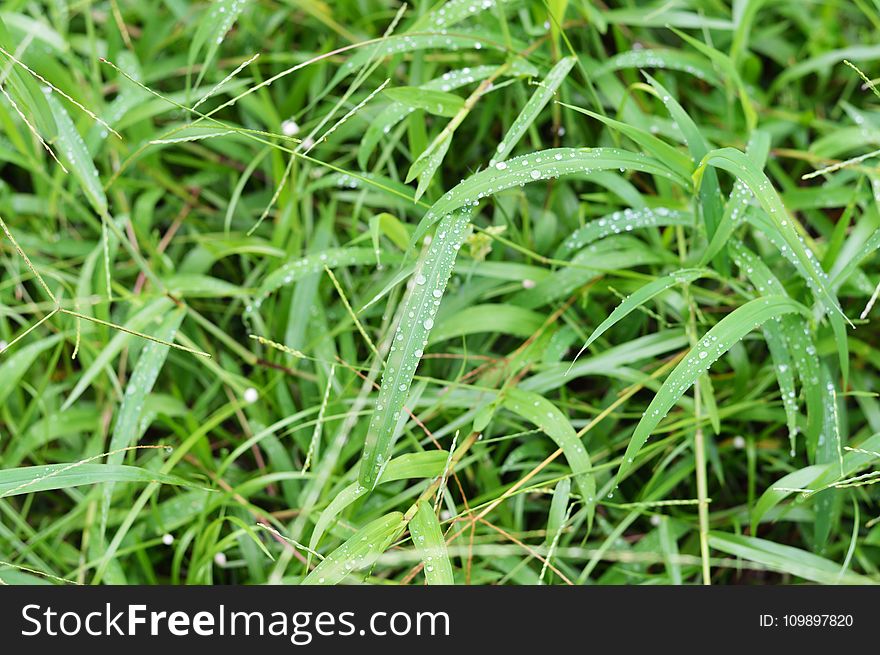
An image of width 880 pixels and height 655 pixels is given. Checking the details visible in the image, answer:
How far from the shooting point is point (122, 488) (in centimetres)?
102

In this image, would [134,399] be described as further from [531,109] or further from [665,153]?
[665,153]

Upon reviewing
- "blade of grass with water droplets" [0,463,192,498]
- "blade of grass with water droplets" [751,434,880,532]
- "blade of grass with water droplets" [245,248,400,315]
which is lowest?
"blade of grass with water droplets" [751,434,880,532]

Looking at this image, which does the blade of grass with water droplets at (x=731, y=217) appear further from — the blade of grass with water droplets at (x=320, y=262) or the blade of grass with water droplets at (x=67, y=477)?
the blade of grass with water droplets at (x=67, y=477)

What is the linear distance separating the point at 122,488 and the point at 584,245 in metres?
0.75

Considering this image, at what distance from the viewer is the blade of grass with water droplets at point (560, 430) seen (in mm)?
839

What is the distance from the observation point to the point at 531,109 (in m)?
0.83

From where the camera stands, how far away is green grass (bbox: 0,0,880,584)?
2.74 feet

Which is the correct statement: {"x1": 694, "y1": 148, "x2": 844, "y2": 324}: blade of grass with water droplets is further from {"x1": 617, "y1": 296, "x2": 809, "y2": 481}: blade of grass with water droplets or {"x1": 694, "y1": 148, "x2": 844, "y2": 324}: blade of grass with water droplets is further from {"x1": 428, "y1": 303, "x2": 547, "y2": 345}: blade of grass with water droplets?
{"x1": 428, "y1": 303, "x2": 547, "y2": 345}: blade of grass with water droplets

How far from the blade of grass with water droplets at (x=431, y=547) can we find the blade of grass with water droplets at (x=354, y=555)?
0.8 inches

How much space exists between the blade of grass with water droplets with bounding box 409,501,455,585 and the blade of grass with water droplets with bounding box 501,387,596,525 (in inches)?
6.8

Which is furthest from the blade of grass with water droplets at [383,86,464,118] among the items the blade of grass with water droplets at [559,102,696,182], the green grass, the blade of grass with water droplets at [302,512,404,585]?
the blade of grass with water droplets at [302,512,404,585]

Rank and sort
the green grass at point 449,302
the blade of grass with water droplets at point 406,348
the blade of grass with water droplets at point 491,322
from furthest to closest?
the blade of grass with water droplets at point 491,322, the green grass at point 449,302, the blade of grass with water droplets at point 406,348

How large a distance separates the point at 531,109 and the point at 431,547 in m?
0.51

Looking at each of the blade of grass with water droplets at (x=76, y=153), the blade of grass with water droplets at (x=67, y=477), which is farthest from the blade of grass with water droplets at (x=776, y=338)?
the blade of grass with water droplets at (x=76, y=153)
